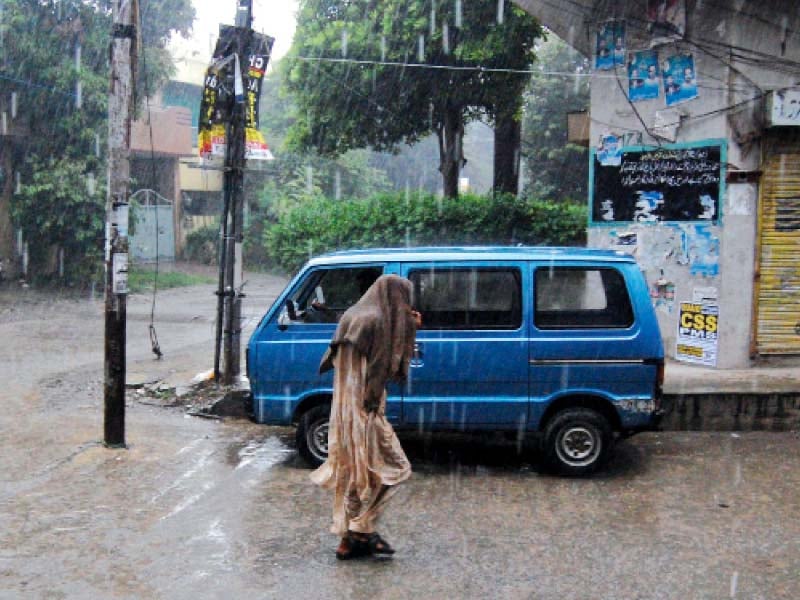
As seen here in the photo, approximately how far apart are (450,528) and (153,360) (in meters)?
7.71

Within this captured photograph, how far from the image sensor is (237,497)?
663 cm

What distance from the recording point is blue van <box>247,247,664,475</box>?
713 centimetres

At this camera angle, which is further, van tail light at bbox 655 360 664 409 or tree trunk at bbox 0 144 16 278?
tree trunk at bbox 0 144 16 278

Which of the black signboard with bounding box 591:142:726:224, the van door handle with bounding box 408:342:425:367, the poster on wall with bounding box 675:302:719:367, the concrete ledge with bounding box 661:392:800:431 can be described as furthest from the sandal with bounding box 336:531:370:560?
the black signboard with bounding box 591:142:726:224

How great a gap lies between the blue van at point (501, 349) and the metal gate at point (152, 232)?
21.5 metres

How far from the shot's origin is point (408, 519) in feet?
20.1

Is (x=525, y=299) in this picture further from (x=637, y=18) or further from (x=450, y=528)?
(x=637, y=18)

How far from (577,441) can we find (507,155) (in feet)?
36.7

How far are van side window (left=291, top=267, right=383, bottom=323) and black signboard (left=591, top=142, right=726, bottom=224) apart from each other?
510 centimetres

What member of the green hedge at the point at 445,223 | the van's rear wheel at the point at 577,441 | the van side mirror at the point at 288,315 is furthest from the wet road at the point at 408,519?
the green hedge at the point at 445,223

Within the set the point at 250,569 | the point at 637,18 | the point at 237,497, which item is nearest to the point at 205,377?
the point at 237,497

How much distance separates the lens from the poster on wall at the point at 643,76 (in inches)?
430

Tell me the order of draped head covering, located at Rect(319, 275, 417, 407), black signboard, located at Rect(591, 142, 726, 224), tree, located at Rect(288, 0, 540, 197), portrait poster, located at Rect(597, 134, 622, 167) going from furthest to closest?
1. tree, located at Rect(288, 0, 540, 197)
2. portrait poster, located at Rect(597, 134, 622, 167)
3. black signboard, located at Rect(591, 142, 726, 224)
4. draped head covering, located at Rect(319, 275, 417, 407)

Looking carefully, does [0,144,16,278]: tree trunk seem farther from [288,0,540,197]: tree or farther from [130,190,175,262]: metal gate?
[288,0,540,197]: tree
